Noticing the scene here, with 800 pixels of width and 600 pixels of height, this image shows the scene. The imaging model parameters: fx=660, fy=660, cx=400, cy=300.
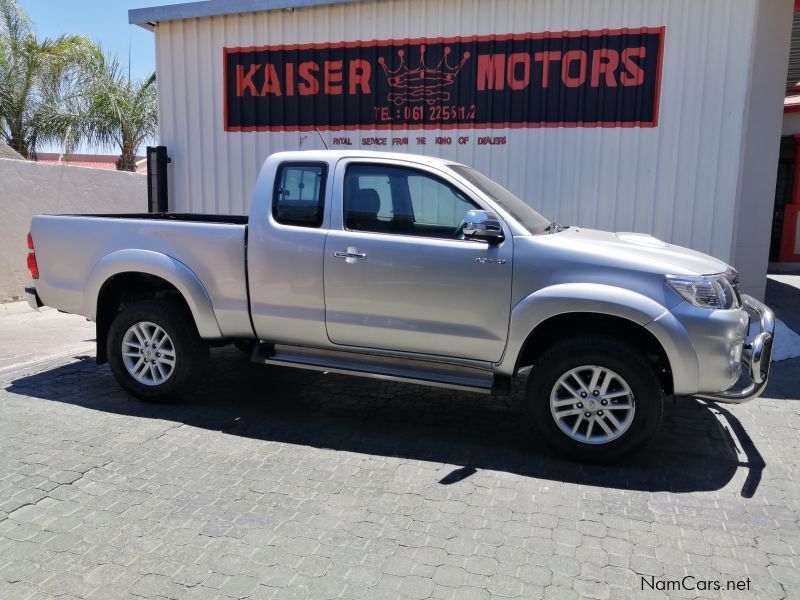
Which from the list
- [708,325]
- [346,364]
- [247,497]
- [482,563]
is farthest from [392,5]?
[482,563]

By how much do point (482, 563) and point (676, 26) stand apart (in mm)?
6488

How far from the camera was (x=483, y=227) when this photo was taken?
4352mm

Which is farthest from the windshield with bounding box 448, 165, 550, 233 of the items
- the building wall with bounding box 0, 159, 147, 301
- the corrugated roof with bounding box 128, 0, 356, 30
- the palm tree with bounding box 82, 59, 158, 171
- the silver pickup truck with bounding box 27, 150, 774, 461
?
the palm tree with bounding box 82, 59, 158, 171

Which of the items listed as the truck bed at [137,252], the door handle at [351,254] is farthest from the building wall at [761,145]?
the truck bed at [137,252]

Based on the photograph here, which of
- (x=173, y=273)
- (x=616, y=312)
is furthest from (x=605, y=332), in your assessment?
(x=173, y=273)

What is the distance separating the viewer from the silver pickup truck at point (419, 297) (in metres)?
4.18

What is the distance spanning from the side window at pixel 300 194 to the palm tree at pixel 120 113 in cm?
1308

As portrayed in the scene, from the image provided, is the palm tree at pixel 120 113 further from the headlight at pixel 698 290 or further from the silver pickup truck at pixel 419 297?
the headlight at pixel 698 290

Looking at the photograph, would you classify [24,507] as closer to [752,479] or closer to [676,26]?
[752,479]

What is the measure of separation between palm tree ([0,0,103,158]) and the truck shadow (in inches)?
483

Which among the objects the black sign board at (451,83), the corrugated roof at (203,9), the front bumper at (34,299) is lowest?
the front bumper at (34,299)

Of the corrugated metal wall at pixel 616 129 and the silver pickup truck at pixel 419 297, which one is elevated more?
the corrugated metal wall at pixel 616 129

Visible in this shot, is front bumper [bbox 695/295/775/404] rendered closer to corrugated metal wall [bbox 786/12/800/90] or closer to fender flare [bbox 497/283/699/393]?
fender flare [bbox 497/283/699/393]

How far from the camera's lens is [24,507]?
3.67 metres
